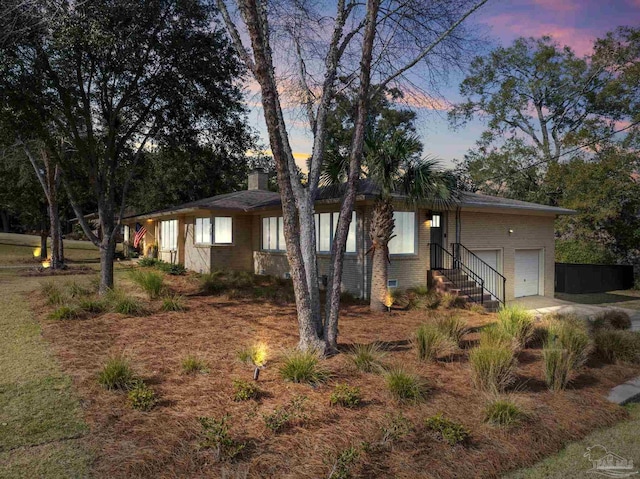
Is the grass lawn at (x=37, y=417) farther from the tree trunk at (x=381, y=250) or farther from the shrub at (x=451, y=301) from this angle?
the shrub at (x=451, y=301)

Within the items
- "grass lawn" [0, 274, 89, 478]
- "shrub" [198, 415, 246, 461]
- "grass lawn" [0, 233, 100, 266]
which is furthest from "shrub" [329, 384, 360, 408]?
"grass lawn" [0, 233, 100, 266]

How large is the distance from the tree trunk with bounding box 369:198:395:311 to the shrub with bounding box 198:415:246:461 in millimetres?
Answer: 7664

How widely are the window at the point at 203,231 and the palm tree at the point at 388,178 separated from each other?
8793 mm

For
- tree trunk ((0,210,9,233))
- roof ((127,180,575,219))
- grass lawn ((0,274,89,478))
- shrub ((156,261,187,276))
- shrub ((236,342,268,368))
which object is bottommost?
grass lawn ((0,274,89,478))

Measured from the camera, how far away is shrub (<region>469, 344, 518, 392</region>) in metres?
5.33

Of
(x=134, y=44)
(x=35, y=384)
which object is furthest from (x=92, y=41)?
(x=35, y=384)

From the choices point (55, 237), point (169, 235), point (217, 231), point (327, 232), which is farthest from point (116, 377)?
point (169, 235)

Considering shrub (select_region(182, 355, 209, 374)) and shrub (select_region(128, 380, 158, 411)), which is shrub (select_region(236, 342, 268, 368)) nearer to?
shrub (select_region(182, 355, 209, 374))

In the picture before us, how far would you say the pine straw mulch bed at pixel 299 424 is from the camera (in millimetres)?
3645

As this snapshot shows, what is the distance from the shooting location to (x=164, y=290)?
12.1 meters

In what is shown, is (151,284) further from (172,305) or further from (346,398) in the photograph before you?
(346,398)

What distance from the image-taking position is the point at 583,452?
427cm

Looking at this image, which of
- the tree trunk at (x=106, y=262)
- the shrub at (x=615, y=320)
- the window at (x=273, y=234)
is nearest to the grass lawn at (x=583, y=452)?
the shrub at (x=615, y=320)

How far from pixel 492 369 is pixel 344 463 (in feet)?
8.46
